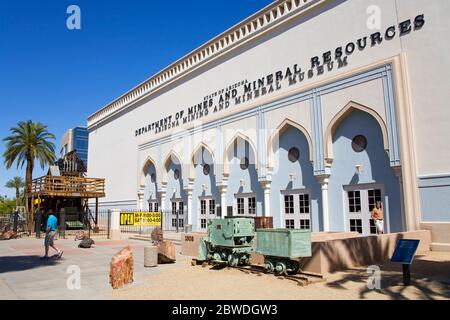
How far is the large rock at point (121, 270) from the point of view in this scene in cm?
866

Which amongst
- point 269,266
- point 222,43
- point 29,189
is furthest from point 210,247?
point 29,189

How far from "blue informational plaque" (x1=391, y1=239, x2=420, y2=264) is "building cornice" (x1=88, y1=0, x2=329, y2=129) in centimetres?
1380

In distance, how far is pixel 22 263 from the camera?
12.8 metres

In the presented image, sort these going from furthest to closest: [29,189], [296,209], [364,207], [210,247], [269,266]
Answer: [29,189]
[296,209]
[364,207]
[210,247]
[269,266]

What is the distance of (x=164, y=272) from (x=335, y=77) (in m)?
11.4

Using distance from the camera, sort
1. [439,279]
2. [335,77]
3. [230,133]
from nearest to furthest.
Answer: [439,279]
[335,77]
[230,133]

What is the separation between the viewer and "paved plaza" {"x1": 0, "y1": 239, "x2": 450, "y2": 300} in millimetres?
7574

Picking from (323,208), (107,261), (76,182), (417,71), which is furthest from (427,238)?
(76,182)

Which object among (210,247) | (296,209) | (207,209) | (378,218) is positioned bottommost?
(210,247)

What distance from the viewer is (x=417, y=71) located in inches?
569

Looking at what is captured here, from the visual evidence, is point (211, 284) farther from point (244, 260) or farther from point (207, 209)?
point (207, 209)

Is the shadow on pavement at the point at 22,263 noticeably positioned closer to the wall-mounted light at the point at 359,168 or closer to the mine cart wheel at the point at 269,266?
the mine cart wheel at the point at 269,266

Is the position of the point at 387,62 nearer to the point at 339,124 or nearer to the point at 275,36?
the point at 339,124

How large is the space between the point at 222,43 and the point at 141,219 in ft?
40.5
